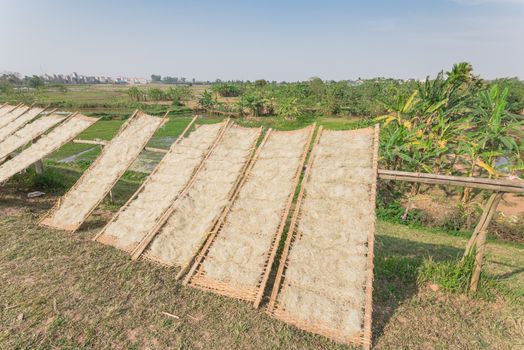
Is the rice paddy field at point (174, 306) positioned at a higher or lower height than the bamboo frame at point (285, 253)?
lower

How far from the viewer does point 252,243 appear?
173 inches

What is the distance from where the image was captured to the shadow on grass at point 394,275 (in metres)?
3.97

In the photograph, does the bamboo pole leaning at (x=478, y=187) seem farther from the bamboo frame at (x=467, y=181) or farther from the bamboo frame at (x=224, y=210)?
the bamboo frame at (x=224, y=210)

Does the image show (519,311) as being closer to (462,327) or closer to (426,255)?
(462,327)

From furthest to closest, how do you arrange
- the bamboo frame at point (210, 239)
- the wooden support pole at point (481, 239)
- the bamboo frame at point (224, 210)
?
1. the bamboo frame at point (224, 210)
2. the bamboo frame at point (210, 239)
3. the wooden support pole at point (481, 239)

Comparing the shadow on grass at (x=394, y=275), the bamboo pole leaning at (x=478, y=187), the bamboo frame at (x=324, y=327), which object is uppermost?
the bamboo pole leaning at (x=478, y=187)

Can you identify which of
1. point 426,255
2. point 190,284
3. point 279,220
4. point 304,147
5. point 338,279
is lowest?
point 426,255

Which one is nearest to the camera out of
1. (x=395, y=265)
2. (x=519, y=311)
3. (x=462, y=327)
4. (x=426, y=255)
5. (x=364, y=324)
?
(x=364, y=324)

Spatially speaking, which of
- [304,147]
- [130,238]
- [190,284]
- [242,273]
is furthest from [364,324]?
[130,238]

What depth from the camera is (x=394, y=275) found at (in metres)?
4.76

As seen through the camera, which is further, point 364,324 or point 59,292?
point 59,292

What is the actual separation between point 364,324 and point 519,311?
2.37 metres

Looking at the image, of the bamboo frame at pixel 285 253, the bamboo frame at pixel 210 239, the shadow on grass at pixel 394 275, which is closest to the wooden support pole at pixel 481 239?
the shadow on grass at pixel 394 275

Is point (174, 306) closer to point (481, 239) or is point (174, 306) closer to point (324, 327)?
point (324, 327)
